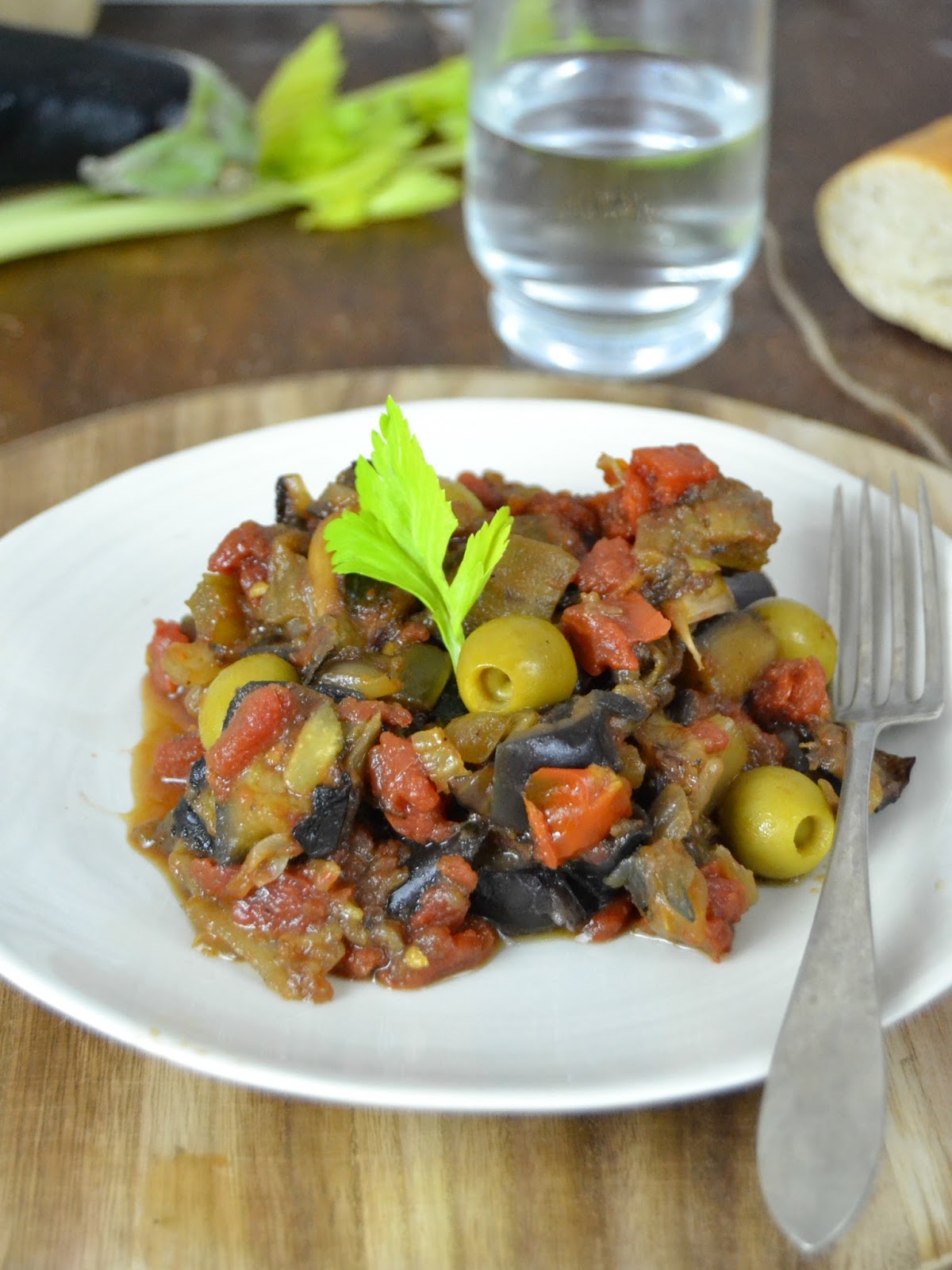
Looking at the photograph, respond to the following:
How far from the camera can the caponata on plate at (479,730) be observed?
9.04 feet

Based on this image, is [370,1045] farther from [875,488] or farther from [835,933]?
[875,488]

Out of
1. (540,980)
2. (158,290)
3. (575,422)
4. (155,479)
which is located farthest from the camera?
(158,290)

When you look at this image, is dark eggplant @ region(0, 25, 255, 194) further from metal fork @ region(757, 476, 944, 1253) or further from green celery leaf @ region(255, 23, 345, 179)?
metal fork @ region(757, 476, 944, 1253)

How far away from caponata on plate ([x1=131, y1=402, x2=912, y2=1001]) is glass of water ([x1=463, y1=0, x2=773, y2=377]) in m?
1.81

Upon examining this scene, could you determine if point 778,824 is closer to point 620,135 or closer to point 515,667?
point 515,667

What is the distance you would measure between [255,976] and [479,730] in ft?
2.26

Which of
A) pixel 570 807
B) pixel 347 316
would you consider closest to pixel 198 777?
pixel 570 807

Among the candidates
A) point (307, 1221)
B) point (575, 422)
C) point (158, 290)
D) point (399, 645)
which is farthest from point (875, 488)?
point (158, 290)

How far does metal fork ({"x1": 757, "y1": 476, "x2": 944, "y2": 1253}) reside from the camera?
6.65ft

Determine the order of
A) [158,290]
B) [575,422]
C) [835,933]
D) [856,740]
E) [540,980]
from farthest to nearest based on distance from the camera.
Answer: [158,290] → [575,422] → [856,740] → [540,980] → [835,933]

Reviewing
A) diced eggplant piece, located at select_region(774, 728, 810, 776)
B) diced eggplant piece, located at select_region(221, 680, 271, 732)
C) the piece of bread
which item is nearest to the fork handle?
diced eggplant piece, located at select_region(774, 728, 810, 776)

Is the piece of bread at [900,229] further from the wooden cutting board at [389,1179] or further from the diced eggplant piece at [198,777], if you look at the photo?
the diced eggplant piece at [198,777]

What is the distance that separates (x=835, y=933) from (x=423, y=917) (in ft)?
2.68

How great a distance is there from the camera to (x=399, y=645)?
3145 millimetres
